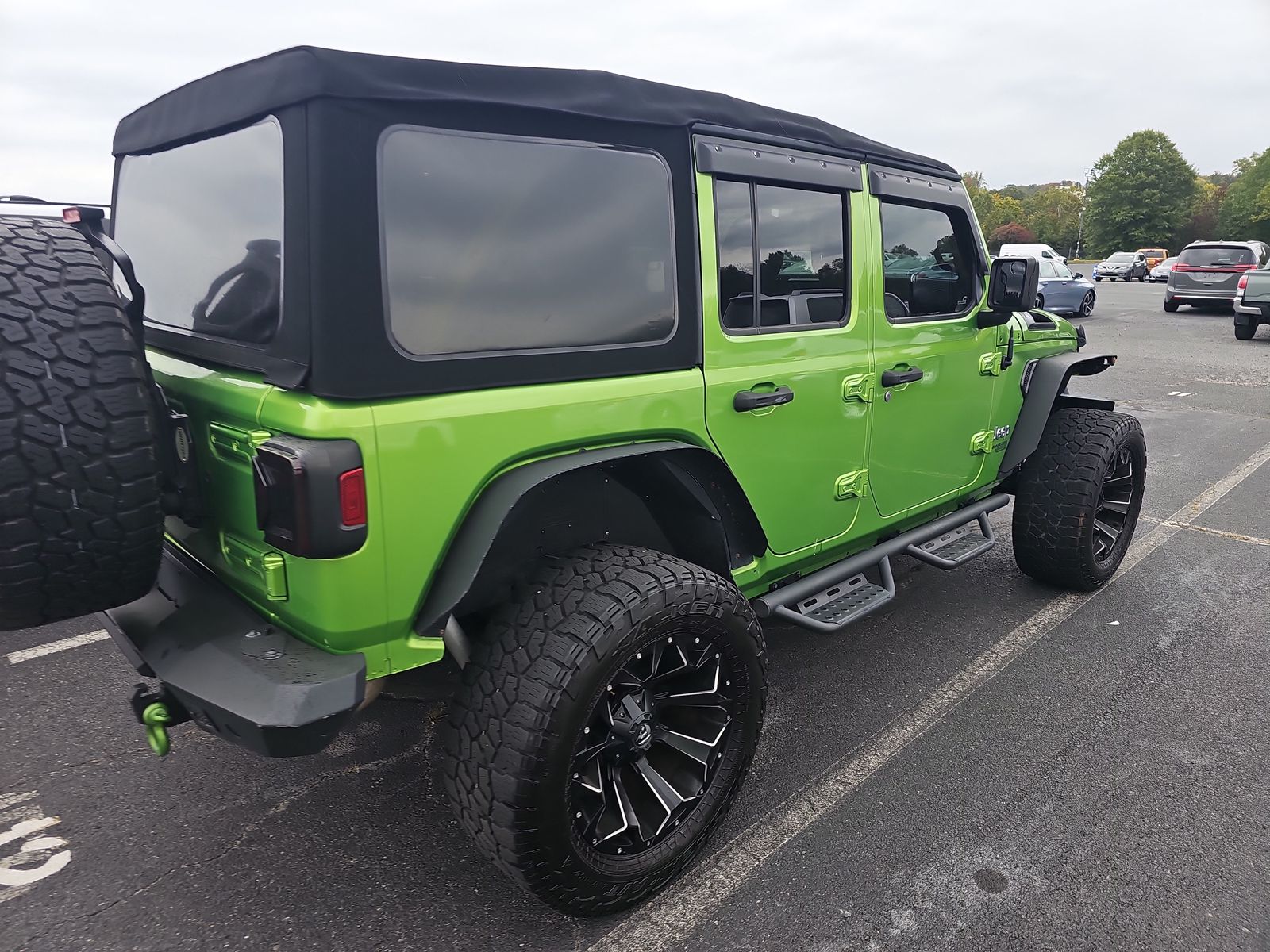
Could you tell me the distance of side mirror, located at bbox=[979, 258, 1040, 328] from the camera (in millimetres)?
3434

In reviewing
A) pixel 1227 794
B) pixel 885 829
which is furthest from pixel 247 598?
pixel 1227 794

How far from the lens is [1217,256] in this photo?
19.3 meters

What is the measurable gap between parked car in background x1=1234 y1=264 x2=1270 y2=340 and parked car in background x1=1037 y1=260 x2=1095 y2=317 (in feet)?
14.5

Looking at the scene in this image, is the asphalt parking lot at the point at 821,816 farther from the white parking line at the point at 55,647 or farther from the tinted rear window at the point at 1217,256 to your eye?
the tinted rear window at the point at 1217,256

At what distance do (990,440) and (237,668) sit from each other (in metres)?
3.30

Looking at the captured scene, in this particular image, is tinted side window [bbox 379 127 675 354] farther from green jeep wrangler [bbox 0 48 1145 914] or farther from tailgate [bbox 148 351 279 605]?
tailgate [bbox 148 351 279 605]

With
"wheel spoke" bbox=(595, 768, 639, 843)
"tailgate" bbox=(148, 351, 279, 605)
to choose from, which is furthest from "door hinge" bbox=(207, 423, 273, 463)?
"wheel spoke" bbox=(595, 768, 639, 843)

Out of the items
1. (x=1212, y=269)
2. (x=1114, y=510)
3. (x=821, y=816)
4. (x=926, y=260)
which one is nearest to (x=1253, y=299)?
(x=1212, y=269)

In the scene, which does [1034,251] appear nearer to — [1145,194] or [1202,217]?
[1145,194]

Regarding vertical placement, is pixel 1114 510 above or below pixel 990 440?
below

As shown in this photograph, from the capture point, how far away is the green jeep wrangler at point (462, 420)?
1.74m

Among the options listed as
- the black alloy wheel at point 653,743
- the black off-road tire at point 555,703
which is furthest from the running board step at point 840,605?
the black off-road tire at point 555,703

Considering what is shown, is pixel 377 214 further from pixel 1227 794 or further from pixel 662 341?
pixel 1227 794

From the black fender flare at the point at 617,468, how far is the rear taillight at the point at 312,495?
0.84ft
